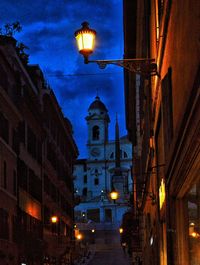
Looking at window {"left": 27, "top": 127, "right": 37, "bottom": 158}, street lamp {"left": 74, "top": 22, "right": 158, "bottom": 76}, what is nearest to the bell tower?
window {"left": 27, "top": 127, "right": 37, "bottom": 158}

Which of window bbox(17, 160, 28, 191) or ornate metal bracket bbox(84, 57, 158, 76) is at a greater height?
window bbox(17, 160, 28, 191)

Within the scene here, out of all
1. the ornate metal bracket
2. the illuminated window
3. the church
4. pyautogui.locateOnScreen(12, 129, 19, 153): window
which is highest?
the church

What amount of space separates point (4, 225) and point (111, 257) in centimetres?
5240

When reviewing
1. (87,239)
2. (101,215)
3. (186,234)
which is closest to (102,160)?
(101,215)

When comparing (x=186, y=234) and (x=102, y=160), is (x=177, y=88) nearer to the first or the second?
(x=186, y=234)

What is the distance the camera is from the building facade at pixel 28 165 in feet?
126

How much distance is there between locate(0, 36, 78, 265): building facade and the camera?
126 feet

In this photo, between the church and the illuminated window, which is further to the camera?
the church

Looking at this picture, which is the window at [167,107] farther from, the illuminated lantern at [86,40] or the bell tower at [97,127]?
the bell tower at [97,127]

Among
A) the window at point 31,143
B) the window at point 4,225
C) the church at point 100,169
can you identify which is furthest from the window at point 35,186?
the church at point 100,169

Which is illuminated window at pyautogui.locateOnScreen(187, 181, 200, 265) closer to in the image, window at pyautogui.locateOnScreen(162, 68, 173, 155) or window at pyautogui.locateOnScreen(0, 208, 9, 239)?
window at pyautogui.locateOnScreen(162, 68, 173, 155)

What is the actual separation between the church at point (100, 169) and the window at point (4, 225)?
10849cm

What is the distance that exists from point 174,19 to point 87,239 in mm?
112388

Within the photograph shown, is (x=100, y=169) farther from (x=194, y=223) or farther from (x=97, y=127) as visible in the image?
(x=194, y=223)
